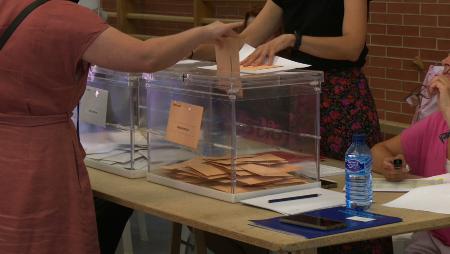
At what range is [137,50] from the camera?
2.53 meters

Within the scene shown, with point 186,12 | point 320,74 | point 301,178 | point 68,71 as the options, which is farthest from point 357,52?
point 186,12

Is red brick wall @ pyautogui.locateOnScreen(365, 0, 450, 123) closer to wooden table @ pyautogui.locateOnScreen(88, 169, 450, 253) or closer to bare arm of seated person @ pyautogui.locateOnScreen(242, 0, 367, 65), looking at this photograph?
bare arm of seated person @ pyautogui.locateOnScreen(242, 0, 367, 65)

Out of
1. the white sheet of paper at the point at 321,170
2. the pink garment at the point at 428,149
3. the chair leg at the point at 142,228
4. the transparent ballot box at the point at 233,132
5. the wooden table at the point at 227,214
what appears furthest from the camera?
the chair leg at the point at 142,228

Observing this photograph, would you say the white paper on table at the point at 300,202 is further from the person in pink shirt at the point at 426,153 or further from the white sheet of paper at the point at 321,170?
the person in pink shirt at the point at 426,153

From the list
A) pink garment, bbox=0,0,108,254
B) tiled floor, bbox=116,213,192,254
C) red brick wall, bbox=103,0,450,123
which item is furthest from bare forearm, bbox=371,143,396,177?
red brick wall, bbox=103,0,450,123

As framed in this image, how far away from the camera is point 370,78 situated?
20.6 feet

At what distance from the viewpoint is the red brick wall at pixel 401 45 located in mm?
5637

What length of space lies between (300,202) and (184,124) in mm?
499

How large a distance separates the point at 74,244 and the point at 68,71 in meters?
0.53

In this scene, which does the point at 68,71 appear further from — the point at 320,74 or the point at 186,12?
the point at 186,12

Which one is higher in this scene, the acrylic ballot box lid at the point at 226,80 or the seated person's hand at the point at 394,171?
the acrylic ballot box lid at the point at 226,80

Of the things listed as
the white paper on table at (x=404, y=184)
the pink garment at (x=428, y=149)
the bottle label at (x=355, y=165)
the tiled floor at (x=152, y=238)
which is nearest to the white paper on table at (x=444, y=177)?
the white paper on table at (x=404, y=184)

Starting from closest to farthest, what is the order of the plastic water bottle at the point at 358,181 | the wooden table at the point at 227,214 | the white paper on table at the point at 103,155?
the wooden table at the point at 227,214 → the plastic water bottle at the point at 358,181 → the white paper on table at the point at 103,155

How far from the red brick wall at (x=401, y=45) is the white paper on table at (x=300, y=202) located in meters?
2.95
